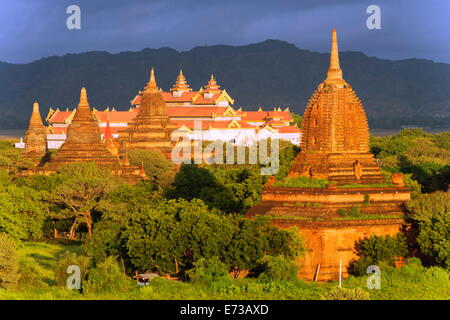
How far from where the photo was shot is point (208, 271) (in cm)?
4203

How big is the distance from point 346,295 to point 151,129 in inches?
2733

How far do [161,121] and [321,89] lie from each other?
56.4 metres

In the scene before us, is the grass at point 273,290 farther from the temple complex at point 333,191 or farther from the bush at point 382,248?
the temple complex at point 333,191

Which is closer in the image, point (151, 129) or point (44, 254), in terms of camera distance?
point (44, 254)

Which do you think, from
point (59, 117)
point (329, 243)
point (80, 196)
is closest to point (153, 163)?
point (80, 196)

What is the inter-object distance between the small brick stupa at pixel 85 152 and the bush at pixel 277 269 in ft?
125

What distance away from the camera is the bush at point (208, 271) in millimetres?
41500

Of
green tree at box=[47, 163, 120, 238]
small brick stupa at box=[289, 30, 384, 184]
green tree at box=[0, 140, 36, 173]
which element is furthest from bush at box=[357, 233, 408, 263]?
green tree at box=[0, 140, 36, 173]

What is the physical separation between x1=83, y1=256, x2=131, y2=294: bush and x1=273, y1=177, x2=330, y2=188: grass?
10228mm

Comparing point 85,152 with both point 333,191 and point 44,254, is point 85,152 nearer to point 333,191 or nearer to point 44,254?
point 44,254

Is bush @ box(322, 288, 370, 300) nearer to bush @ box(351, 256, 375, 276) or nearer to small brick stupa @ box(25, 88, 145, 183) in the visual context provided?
bush @ box(351, 256, 375, 276)

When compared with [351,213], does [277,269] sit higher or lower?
lower

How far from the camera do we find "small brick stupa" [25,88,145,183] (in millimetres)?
82562

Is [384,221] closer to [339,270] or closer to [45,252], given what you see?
[339,270]
